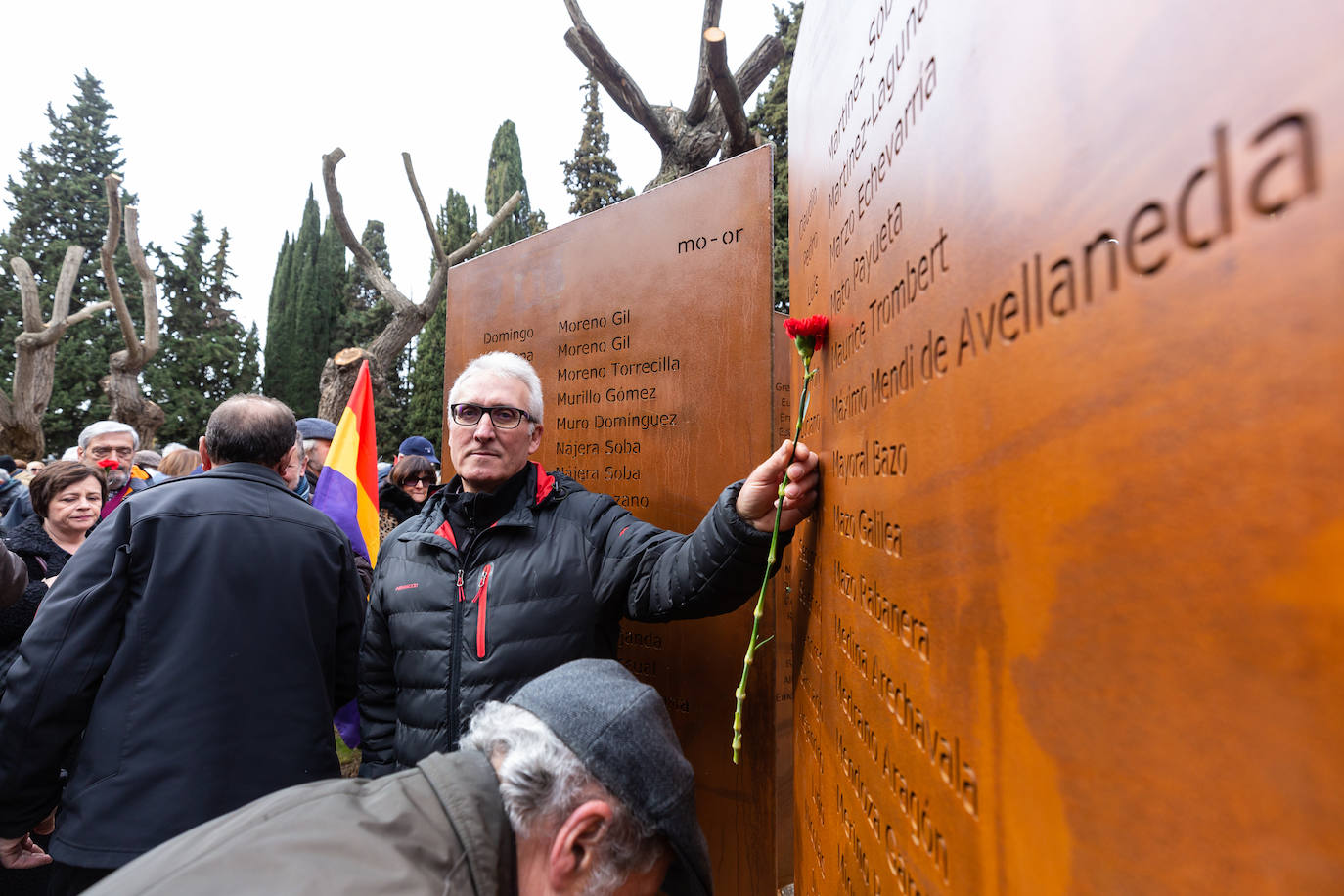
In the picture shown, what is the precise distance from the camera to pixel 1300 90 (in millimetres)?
337

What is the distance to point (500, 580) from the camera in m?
2.07

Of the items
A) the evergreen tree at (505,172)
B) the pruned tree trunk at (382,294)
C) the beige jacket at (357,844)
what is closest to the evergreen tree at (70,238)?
the evergreen tree at (505,172)

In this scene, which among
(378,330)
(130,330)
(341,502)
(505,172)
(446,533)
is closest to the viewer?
(446,533)

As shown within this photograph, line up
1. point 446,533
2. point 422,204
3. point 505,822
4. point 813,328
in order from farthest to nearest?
point 422,204 < point 446,533 < point 813,328 < point 505,822

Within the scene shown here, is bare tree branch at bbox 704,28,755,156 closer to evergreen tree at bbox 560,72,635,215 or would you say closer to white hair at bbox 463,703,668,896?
white hair at bbox 463,703,668,896

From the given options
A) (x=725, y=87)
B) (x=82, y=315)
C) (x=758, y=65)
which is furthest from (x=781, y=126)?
(x=82, y=315)

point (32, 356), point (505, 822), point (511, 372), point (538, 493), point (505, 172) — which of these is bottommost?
point (505, 822)

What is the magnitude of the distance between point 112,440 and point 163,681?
11.2 ft

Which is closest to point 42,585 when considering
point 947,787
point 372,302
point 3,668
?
point 3,668

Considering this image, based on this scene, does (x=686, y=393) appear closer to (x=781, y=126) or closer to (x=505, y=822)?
(x=505, y=822)

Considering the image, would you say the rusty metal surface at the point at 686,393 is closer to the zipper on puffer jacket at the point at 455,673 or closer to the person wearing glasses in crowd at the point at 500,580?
the person wearing glasses in crowd at the point at 500,580

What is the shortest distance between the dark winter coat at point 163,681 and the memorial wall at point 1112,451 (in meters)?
1.86

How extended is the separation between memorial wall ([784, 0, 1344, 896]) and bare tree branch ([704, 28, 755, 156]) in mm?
3941

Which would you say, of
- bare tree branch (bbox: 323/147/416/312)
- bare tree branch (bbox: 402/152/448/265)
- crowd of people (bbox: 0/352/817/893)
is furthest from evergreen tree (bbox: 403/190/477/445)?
crowd of people (bbox: 0/352/817/893)
